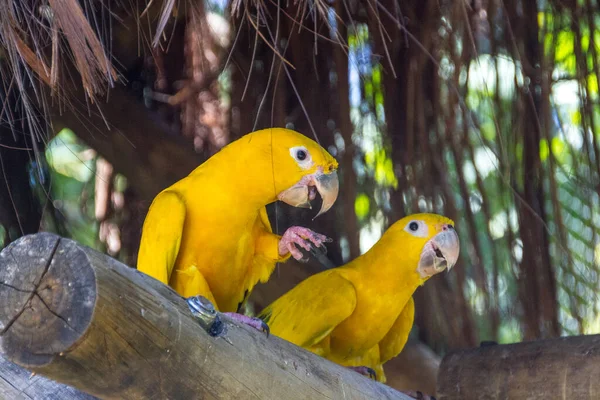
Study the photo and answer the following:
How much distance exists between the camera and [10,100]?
2.17 metres

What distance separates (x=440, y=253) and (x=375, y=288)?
0.20 metres

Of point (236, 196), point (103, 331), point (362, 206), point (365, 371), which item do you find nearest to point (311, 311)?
point (365, 371)

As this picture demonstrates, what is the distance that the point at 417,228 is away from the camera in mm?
2287

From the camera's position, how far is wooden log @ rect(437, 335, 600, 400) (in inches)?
77.5

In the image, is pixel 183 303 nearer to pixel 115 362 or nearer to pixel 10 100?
pixel 115 362

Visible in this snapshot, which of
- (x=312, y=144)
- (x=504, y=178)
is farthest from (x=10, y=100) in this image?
(x=504, y=178)

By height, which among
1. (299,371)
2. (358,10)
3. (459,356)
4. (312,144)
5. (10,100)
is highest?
(358,10)

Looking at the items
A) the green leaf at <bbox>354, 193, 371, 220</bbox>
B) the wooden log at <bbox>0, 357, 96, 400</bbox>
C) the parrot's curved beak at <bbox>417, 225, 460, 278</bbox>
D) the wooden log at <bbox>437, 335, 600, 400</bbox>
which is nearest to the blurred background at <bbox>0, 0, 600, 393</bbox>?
the green leaf at <bbox>354, 193, 371, 220</bbox>

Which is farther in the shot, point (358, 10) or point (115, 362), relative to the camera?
point (358, 10)

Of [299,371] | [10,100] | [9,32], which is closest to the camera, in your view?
[299,371]

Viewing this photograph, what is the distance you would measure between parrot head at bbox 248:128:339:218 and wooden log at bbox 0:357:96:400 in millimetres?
822

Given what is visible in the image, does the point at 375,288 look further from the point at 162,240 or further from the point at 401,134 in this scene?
the point at 162,240

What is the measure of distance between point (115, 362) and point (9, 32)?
0.93 metres

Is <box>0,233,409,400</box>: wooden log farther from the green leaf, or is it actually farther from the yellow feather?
the green leaf
